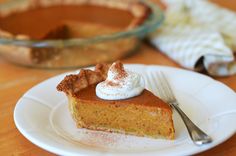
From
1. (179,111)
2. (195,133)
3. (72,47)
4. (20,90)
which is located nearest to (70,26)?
(72,47)

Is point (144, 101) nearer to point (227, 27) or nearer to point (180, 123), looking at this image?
point (180, 123)

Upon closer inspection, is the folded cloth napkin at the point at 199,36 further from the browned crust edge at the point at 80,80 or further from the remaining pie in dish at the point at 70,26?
the browned crust edge at the point at 80,80

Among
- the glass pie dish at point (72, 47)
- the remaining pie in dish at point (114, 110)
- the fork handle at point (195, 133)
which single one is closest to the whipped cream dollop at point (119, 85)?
the remaining pie in dish at point (114, 110)

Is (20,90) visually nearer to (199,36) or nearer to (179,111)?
(179,111)

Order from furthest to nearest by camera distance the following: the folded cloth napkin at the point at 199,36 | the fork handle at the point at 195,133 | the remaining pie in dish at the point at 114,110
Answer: the folded cloth napkin at the point at 199,36 < the remaining pie in dish at the point at 114,110 < the fork handle at the point at 195,133

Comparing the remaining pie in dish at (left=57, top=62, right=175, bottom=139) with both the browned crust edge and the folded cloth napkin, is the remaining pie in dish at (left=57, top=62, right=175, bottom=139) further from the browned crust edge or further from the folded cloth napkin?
the folded cloth napkin

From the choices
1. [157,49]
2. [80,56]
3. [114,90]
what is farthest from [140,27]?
[114,90]
